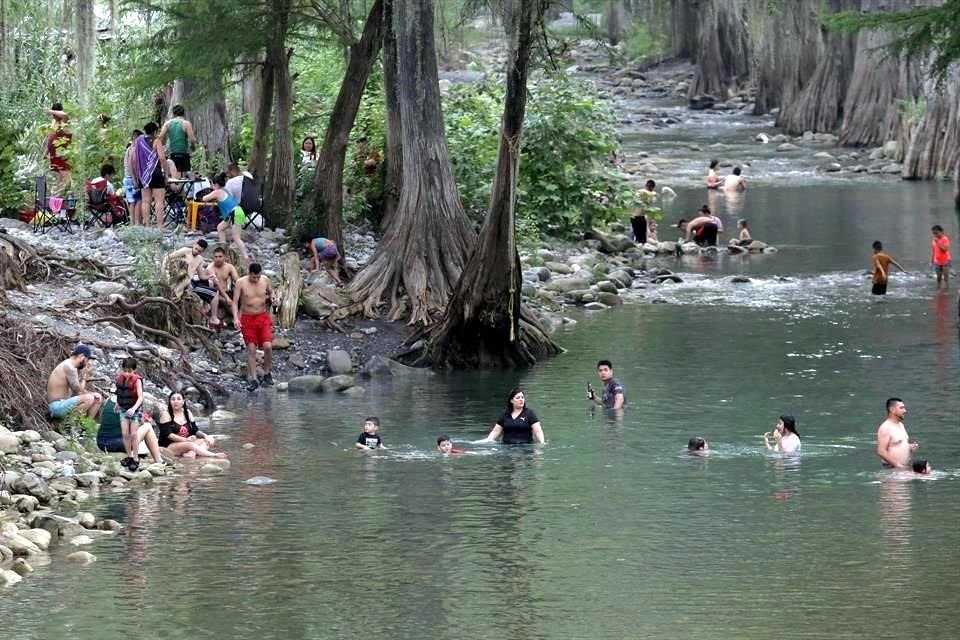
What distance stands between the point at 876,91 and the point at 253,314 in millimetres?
37432

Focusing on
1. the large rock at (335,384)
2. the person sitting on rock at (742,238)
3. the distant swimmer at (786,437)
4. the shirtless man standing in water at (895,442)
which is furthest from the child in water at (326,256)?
the person sitting on rock at (742,238)

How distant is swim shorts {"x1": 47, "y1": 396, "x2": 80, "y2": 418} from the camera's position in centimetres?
2086

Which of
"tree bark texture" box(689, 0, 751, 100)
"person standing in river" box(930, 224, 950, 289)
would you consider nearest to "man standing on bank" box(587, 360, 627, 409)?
"person standing in river" box(930, 224, 950, 289)

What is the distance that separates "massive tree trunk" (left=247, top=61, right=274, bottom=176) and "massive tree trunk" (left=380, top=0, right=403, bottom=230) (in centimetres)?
209

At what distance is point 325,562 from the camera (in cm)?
1609

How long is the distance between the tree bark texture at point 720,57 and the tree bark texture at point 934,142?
2189 centimetres

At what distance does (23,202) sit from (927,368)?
619 inches

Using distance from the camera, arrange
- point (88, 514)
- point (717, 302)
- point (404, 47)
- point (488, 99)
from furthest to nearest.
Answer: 1. point (488, 99)
2. point (717, 302)
3. point (404, 47)
4. point (88, 514)

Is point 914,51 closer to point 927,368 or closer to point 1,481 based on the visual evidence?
point 927,368

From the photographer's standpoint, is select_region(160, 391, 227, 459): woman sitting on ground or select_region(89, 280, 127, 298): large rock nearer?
select_region(160, 391, 227, 459): woman sitting on ground

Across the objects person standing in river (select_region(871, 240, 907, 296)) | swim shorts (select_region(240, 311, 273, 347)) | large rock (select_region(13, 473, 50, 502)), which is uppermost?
person standing in river (select_region(871, 240, 907, 296))

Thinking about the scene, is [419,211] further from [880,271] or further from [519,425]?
[880,271]

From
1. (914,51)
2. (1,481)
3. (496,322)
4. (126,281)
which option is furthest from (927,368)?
(1,481)

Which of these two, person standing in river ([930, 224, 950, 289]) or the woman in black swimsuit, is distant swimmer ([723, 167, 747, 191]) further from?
the woman in black swimsuit
